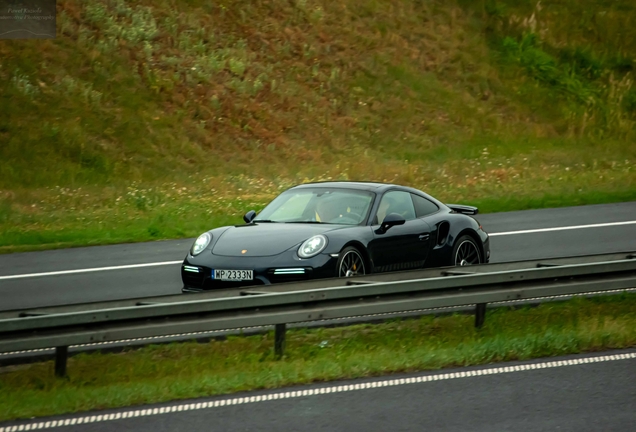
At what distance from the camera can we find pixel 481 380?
7941 mm

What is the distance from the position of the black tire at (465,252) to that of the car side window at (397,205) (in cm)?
71

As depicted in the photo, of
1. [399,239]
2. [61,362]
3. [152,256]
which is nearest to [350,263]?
[399,239]

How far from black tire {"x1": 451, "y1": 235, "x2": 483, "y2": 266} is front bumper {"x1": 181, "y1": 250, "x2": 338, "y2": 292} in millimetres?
2223

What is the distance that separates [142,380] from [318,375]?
4.69 feet

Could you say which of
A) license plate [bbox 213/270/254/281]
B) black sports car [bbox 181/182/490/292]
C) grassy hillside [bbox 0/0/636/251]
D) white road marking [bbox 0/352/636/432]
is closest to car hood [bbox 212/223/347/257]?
black sports car [bbox 181/182/490/292]

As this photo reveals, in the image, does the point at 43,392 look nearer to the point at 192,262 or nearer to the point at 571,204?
the point at 192,262

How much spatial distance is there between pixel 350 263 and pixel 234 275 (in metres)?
1.32

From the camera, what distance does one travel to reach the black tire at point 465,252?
12641 mm

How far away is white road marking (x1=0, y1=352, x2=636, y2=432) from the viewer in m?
7.03

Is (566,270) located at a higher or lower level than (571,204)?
higher

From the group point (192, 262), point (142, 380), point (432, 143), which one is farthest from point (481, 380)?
point (432, 143)

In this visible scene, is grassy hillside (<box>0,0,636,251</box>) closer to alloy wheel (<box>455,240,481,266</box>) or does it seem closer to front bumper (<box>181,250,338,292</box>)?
alloy wheel (<box>455,240,481,266</box>)

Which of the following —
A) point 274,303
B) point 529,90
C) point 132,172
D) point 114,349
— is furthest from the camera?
point 529,90

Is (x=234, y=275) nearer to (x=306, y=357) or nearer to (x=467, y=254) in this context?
(x=306, y=357)
